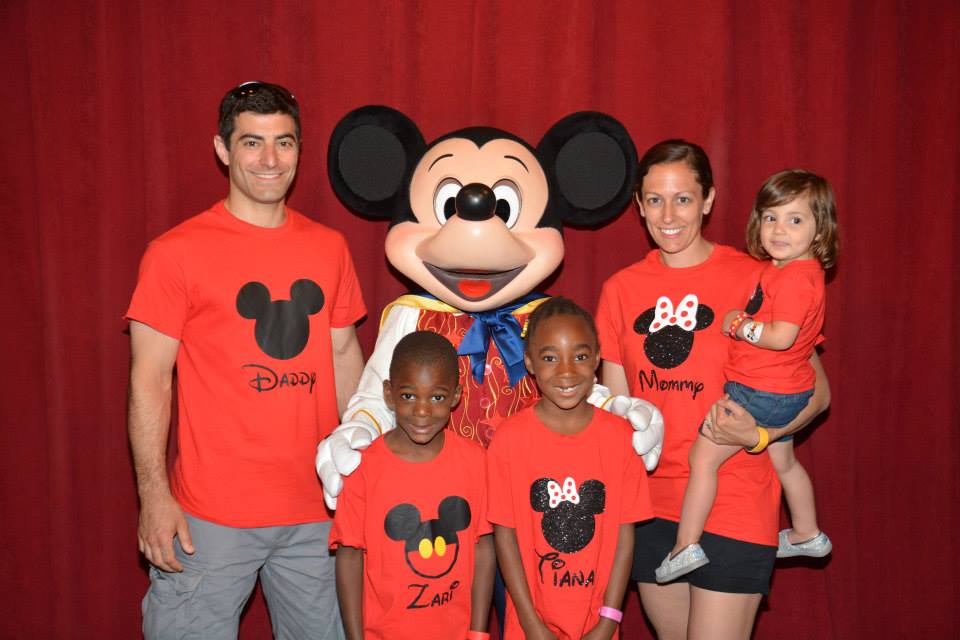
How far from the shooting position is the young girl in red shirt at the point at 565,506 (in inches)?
73.4

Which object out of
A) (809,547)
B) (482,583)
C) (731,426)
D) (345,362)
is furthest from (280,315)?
(809,547)

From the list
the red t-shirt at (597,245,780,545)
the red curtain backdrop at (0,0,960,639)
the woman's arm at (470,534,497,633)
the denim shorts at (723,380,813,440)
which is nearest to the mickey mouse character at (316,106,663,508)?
the red t-shirt at (597,245,780,545)

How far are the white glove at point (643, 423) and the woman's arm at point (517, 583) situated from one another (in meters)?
0.40

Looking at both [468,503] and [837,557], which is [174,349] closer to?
[468,503]

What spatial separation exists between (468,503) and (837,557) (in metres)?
1.74

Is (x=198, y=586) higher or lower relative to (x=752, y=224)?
lower

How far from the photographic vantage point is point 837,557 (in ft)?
9.39

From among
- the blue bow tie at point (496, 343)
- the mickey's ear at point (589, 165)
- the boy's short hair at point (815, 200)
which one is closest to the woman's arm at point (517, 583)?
the blue bow tie at point (496, 343)

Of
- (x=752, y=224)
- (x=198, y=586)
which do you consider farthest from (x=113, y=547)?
(x=752, y=224)

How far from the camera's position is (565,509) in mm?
1875

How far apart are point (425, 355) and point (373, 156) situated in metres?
0.73

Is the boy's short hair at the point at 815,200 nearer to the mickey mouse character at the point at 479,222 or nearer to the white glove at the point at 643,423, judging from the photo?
the mickey mouse character at the point at 479,222

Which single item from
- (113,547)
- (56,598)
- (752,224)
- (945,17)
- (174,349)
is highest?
(945,17)

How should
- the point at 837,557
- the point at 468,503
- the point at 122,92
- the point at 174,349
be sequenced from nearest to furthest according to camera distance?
the point at 468,503 < the point at 174,349 < the point at 122,92 < the point at 837,557
